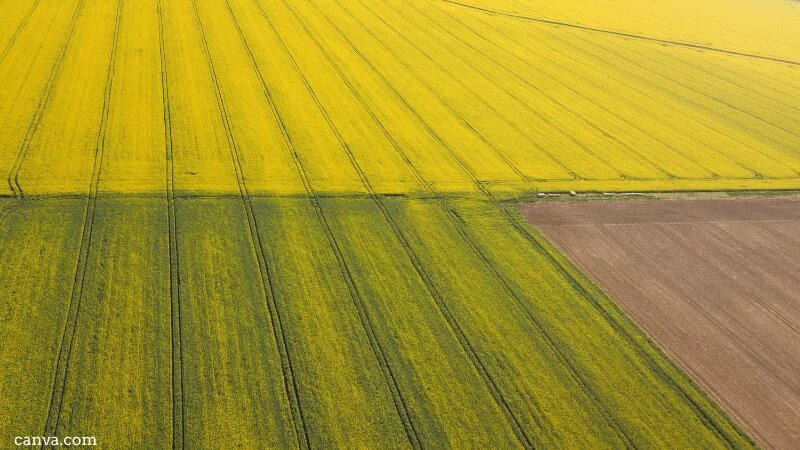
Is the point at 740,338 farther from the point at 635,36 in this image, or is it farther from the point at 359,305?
the point at 635,36

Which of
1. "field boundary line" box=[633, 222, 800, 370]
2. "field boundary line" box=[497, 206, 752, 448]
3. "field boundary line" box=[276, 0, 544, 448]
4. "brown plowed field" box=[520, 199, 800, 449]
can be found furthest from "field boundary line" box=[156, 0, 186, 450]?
"field boundary line" box=[633, 222, 800, 370]

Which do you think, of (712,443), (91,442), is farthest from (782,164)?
(91,442)

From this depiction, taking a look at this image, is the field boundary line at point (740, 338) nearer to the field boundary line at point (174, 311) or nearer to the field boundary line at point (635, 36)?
the field boundary line at point (174, 311)

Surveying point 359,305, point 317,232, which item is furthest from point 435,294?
point 317,232

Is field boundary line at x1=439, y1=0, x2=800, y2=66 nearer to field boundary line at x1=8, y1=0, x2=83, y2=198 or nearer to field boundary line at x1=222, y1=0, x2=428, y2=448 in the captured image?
field boundary line at x1=222, y1=0, x2=428, y2=448

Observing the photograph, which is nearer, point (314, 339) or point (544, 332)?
point (314, 339)

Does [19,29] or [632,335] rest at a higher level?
[19,29]
